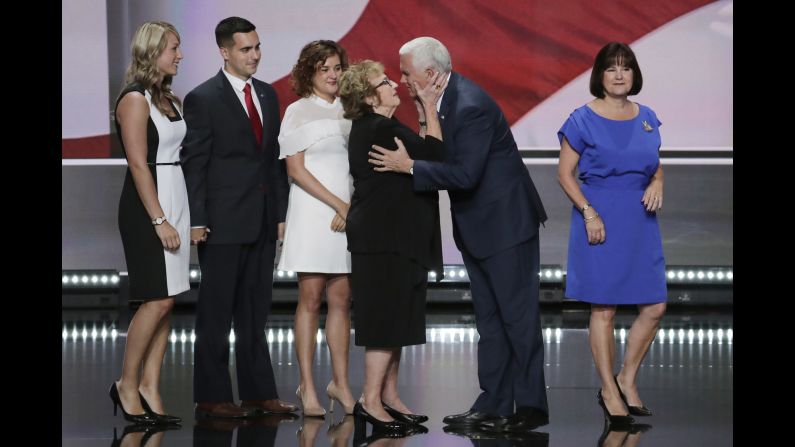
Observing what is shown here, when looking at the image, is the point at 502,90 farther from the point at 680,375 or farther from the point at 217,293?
the point at 217,293

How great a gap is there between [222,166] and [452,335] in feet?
9.32

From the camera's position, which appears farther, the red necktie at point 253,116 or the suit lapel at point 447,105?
the red necktie at point 253,116

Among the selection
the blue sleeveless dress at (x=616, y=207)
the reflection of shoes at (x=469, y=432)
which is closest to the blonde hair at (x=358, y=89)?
the blue sleeveless dress at (x=616, y=207)

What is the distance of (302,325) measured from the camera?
190 inches

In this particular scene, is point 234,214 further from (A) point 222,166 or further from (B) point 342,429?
(B) point 342,429

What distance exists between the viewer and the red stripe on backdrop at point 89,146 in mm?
8125

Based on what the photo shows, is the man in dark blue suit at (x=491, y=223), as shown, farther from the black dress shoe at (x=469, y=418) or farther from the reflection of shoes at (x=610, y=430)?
the reflection of shoes at (x=610, y=430)

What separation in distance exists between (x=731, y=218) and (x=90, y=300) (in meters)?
4.36

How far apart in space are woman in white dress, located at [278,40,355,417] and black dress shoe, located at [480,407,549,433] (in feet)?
1.98

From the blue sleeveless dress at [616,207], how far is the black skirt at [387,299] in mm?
685

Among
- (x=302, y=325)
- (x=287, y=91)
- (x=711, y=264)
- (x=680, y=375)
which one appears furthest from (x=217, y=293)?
(x=711, y=264)

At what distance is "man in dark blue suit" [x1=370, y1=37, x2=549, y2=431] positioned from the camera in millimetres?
4309

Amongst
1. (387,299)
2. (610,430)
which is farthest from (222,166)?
(610,430)

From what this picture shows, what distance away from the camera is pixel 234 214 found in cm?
465
